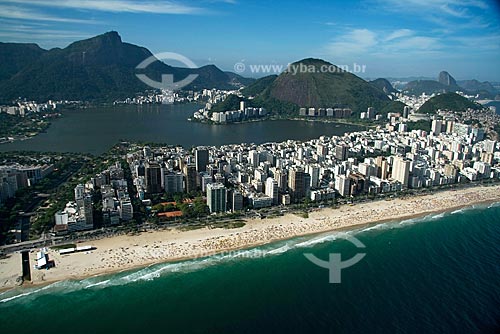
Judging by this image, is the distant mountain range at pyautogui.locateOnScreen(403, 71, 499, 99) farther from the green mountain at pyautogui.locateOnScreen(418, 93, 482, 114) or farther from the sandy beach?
the sandy beach

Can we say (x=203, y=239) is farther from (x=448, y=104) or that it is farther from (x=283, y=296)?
(x=448, y=104)

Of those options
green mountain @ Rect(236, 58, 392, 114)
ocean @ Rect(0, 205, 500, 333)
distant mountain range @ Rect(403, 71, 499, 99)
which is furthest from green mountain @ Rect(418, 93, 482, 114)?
ocean @ Rect(0, 205, 500, 333)

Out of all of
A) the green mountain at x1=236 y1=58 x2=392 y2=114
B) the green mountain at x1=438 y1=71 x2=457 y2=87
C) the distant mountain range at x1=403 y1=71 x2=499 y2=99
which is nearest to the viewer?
the green mountain at x1=236 y1=58 x2=392 y2=114

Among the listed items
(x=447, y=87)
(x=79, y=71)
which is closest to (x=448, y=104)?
(x=447, y=87)

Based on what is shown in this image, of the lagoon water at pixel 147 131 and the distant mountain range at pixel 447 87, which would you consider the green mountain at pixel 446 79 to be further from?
the lagoon water at pixel 147 131

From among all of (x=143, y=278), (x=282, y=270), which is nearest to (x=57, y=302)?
(x=143, y=278)

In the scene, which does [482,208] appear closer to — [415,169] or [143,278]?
[415,169]
